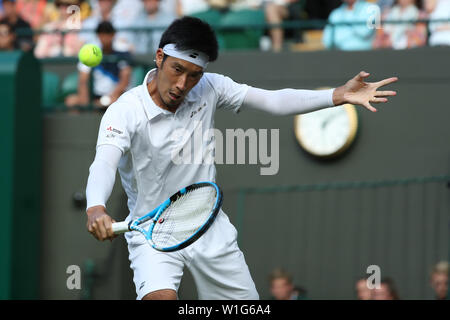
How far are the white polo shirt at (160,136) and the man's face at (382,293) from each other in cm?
300

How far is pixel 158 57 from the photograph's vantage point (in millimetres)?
5363

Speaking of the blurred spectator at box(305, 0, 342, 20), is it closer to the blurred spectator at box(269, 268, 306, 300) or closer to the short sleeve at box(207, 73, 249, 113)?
the blurred spectator at box(269, 268, 306, 300)

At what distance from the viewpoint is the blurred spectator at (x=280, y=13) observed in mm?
10023

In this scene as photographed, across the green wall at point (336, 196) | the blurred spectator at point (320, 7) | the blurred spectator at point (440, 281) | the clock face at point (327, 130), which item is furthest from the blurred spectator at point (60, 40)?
the blurred spectator at point (440, 281)

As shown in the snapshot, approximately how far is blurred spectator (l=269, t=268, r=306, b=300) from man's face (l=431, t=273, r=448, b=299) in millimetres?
1318

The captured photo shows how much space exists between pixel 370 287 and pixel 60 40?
4837mm

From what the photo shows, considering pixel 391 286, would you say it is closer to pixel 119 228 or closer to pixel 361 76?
pixel 361 76

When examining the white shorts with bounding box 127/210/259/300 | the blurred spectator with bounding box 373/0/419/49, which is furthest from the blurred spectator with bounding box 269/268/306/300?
the white shorts with bounding box 127/210/259/300

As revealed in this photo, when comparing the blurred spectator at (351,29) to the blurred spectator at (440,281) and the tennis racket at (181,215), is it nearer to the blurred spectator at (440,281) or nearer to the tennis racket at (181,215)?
the blurred spectator at (440,281)

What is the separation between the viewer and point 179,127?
17.7 ft

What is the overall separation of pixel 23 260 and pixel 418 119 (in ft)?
14.7

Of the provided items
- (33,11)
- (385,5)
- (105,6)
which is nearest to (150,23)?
(105,6)
